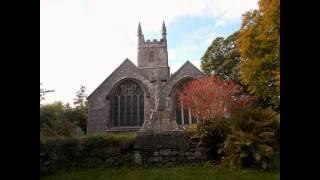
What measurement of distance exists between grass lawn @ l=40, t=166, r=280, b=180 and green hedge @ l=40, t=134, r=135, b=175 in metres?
0.51

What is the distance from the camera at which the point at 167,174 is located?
9.70 metres

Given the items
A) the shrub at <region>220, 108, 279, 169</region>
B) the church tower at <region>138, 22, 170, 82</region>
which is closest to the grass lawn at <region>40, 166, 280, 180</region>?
the shrub at <region>220, 108, 279, 169</region>

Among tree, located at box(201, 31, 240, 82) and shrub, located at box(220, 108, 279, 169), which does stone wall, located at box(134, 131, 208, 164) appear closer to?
shrub, located at box(220, 108, 279, 169)

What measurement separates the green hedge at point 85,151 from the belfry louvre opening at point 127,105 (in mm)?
19031

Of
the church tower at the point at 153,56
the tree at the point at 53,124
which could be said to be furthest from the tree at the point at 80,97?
the tree at the point at 53,124

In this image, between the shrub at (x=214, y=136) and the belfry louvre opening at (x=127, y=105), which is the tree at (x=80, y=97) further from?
the shrub at (x=214, y=136)

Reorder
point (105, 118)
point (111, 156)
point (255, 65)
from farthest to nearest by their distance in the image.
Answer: point (105, 118)
point (255, 65)
point (111, 156)

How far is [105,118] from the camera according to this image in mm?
30344

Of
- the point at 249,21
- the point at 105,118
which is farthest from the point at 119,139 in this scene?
the point at 105,118

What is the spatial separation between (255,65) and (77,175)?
456 inches
